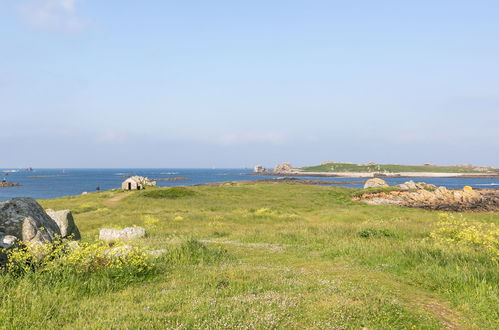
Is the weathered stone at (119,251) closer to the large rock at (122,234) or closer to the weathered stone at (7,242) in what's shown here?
the weathered stone at (7,242)

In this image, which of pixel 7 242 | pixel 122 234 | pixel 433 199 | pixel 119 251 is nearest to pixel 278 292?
pixel 119 251

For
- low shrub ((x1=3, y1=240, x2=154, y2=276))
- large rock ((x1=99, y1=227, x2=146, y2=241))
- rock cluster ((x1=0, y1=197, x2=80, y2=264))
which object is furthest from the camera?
large rock ((x1=99, y1=227, x2=146, y2=241))

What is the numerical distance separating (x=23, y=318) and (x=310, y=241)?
52.1 feet

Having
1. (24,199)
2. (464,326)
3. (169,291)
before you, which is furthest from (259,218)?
(464,326)

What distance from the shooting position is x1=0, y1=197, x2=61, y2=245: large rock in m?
13.3

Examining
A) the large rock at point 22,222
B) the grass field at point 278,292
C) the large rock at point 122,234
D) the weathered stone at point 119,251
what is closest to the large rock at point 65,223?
the large rock at point 122,234

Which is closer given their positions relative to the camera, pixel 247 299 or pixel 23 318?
pixel 23 318

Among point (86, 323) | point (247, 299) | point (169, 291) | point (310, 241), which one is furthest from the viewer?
point (310, 241)

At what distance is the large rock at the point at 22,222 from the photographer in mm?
13328

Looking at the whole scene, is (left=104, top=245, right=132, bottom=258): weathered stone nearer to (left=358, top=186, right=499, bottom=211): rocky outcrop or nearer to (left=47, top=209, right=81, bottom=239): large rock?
(left=47, top=209, right=81, bottom=239): large rock

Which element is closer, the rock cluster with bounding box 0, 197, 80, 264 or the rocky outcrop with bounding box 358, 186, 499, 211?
the rock cluster with bounding box 0, 197, 80, 264

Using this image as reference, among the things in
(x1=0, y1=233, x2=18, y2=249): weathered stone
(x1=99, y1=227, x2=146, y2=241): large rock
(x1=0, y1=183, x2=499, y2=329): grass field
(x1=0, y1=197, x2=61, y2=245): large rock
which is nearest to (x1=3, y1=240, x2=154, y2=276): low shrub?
(x1=0, y1=233, x2=18, y2=249): weathered stone

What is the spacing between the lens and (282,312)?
26.4ft

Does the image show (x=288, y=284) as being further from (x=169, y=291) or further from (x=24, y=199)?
(x=24, y=199)
